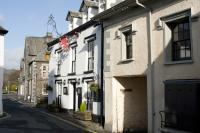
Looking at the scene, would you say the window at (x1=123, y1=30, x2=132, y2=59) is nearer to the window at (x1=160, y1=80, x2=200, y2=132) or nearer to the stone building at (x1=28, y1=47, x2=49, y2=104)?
the window at (x1=160, y1=80, x2=200, y2=132)

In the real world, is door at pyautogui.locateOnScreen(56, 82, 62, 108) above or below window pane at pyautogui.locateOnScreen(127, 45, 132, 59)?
below

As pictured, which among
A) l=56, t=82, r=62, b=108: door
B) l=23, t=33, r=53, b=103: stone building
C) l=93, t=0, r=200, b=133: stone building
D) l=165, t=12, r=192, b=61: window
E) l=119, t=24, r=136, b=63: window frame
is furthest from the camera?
l=23, t=33, r=53, b=103: stone building

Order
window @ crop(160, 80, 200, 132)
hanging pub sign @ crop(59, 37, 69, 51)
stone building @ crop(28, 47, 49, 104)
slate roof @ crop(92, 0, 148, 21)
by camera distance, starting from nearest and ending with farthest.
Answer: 1. window @ crop(160, 80, 200, 132)
2. slate roof @ crop(92, 0, 148, 21)
3. hanging pub sign @ crop(59, 37, 69, 51)
4. stone building @ crop(28, 47, 49, 104)

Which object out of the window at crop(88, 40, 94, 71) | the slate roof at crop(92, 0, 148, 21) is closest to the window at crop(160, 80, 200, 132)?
the slate roof at crop(92, 0, 148, 21)

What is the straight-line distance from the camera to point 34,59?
49.3 metres

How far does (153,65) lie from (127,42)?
2.88 metres

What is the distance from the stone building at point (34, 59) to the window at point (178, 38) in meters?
35.4

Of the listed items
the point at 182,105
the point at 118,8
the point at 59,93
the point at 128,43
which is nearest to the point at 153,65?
the point at 128,43

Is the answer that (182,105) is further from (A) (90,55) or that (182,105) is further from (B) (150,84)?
(A) (90,55)

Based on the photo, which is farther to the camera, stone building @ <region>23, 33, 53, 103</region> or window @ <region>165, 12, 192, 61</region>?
stone building @ <region>23, 33, 53, 103</region>

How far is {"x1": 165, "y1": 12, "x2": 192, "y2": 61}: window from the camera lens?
13.0m

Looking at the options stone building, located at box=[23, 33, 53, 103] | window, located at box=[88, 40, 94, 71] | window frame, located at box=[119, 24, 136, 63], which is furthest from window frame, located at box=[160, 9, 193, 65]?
stone building, located at box=[23, 33, 53, 103]

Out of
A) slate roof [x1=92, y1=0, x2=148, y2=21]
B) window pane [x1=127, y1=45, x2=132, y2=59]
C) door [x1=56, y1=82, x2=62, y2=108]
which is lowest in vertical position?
door [x1=56, y1=82, x2=62, y2=108]

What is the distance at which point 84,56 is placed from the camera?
23.1 meters
